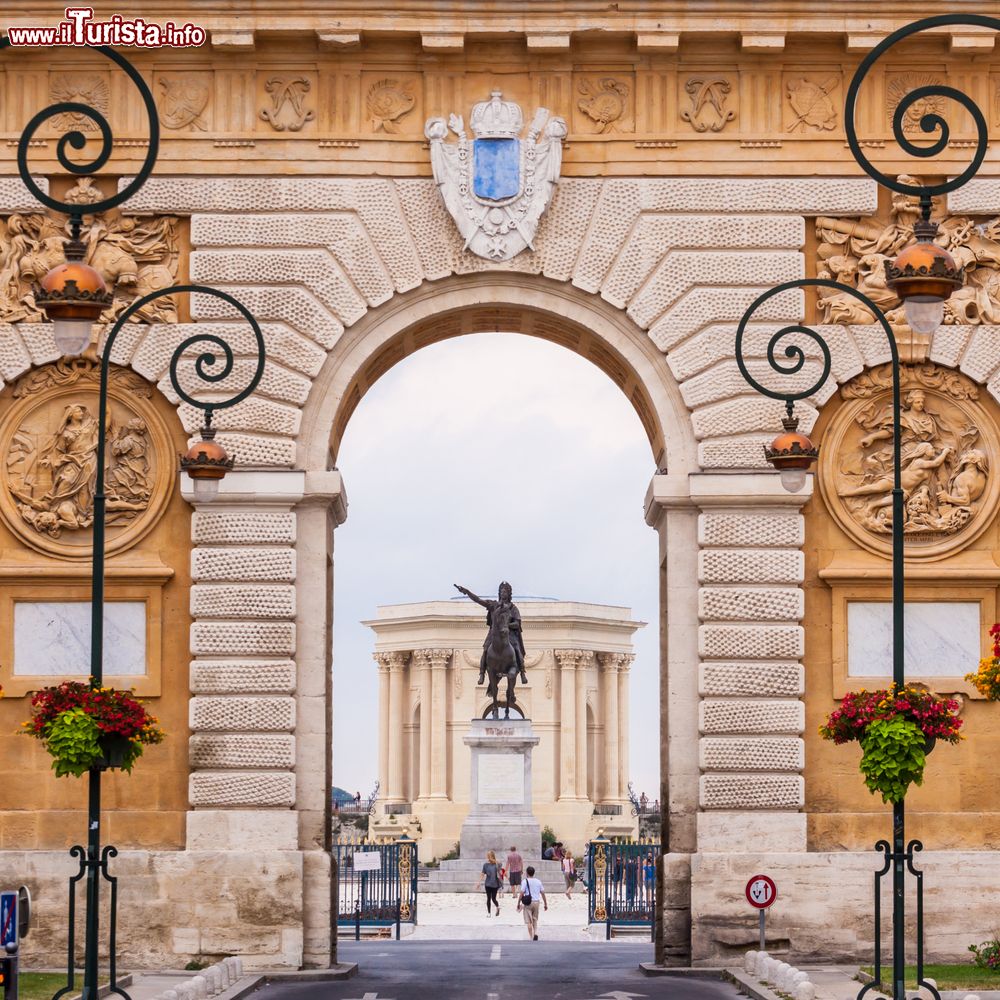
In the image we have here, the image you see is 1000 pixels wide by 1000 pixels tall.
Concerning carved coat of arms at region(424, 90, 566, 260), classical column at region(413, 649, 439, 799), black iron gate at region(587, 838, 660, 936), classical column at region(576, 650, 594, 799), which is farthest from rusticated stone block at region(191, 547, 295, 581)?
classical column at region(576, 650, 594, 799)

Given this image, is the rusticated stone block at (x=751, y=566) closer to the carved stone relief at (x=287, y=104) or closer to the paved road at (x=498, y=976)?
Result: the paved road at (x=498, y=976)

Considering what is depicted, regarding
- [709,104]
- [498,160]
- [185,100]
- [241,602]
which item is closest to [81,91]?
[185,100]

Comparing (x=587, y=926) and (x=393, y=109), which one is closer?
(x=393, y=109)

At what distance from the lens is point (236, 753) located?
1126 inches

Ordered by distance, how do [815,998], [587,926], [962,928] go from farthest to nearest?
1. [587,926]
2. [962,928]
3. [815,998]

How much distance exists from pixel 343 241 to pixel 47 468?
4783 mm

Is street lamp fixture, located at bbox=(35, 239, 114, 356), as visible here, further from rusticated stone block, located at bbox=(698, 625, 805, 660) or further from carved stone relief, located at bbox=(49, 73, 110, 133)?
rusticated stone block, located at bbox=(698, 625, 805, 660)

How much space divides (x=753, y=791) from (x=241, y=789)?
252 inches

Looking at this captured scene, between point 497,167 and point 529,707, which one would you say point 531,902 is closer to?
point 497,167

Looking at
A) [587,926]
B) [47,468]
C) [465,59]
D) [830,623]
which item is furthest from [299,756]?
[587,926]

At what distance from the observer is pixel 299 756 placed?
29031 mm

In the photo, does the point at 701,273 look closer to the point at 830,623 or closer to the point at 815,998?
the point at 830,623

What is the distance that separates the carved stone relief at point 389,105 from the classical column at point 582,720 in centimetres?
5730

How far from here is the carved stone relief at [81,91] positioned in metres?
29.4
